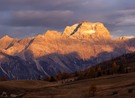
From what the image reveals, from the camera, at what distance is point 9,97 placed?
387ft

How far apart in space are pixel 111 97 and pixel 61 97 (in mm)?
24826

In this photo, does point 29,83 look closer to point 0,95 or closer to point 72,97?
point 0,95

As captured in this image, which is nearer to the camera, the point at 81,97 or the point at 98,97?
the point at 98,97

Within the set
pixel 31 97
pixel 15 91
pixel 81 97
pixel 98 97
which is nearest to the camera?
pixel 98 97

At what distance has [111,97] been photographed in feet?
272

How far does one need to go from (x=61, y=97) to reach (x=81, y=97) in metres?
7.43

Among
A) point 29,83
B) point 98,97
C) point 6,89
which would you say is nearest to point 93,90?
point 98,97

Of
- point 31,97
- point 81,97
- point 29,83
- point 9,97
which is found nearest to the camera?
point 81,97

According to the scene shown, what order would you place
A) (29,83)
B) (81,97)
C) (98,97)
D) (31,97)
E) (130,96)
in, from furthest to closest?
(29,83), (31,97), (81,97), (98,97), (130,96)

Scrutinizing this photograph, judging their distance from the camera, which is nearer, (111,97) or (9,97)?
(111,97)

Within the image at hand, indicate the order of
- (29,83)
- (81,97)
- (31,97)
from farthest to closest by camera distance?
(29,83) < (31,97) < (81,97)

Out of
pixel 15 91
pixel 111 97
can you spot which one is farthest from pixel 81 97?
pixel 15 91

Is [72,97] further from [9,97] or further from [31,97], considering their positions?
[9,97]

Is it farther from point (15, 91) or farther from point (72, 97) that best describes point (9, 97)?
point (72, 97)
